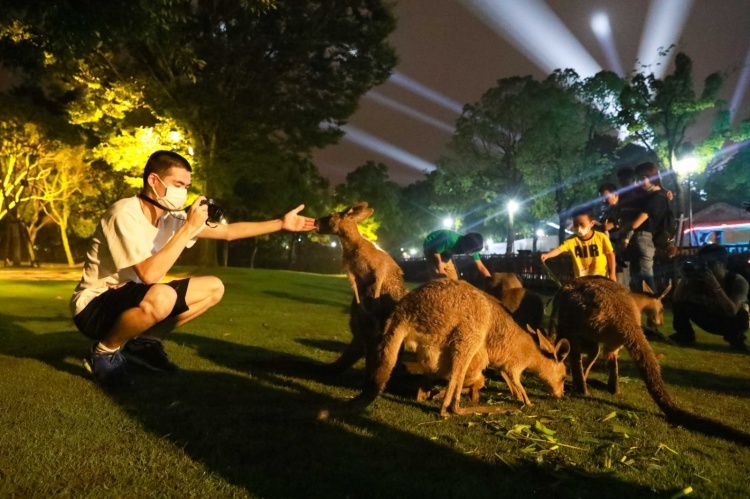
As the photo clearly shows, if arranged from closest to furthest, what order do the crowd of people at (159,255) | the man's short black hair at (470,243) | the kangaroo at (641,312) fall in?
the crowd of people at (159,255), the kangaroo at (641,312), the man's short black hair at (470,243)

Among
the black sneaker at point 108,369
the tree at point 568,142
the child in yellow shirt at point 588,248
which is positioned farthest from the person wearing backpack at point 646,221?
the tree at point 568,142

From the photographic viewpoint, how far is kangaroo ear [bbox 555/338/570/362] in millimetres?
4910

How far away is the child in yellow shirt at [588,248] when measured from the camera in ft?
23.2

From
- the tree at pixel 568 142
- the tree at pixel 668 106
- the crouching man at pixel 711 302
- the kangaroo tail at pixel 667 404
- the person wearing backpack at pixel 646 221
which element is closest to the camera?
the kangaroo tail at pixel 667 404

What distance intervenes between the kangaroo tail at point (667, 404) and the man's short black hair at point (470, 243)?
A: 2.96m

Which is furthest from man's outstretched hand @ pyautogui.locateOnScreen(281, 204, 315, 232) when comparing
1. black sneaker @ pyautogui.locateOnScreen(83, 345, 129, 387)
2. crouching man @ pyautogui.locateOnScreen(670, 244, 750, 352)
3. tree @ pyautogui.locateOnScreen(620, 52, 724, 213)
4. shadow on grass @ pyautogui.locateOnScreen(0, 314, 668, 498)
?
tree @ pyautogui.locateOnScreen(620, 52, 724, 213)

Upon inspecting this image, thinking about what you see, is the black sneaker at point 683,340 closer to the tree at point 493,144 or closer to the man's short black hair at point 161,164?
the man's short black hair at point 161,164

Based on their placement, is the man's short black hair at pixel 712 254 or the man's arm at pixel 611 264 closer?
the man's arm at pixel 611 264

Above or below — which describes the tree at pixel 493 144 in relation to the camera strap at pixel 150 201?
above

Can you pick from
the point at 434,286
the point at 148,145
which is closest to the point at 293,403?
the point at 434,286

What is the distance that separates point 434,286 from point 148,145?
1978cm

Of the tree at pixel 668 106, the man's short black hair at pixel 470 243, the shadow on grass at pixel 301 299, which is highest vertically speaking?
the tree at pixel 668 106

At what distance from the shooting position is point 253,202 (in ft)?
103

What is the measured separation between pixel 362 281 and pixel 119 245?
2.32m
